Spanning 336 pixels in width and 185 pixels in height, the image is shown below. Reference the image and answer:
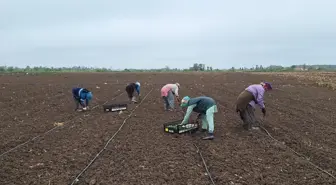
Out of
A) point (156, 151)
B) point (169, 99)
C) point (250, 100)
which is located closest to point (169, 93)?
point (169, 99)

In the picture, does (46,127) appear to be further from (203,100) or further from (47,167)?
(203,100)

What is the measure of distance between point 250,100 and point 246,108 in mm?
290

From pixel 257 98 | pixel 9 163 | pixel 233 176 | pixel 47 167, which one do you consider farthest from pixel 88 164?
pixel 257 98

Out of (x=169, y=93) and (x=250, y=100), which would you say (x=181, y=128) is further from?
(x=169, y=93)

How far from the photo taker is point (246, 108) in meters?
8.19

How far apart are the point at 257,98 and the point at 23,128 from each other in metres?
7.18

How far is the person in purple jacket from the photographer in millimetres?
7914

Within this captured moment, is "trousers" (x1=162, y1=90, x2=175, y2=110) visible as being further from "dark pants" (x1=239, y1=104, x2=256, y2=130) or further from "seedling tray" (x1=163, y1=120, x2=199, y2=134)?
"dark pants" (x1=239, y1=104, x2=256, y2=130)

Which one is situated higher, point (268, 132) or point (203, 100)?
point (203, 100)

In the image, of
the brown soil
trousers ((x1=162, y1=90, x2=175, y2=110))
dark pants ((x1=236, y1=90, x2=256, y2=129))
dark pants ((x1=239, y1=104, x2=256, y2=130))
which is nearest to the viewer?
the brown soil

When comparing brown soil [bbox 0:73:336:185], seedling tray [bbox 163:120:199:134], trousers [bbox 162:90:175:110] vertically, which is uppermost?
trousers [bbox 162:90:175:110]

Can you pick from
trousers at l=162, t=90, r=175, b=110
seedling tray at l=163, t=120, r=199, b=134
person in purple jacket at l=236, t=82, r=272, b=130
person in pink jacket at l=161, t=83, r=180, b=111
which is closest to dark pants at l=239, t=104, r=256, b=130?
person in purple jacket at l=236, t=82, r=272, b=130

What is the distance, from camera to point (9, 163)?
580cm

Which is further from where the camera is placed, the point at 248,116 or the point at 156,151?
the point at 248,116
